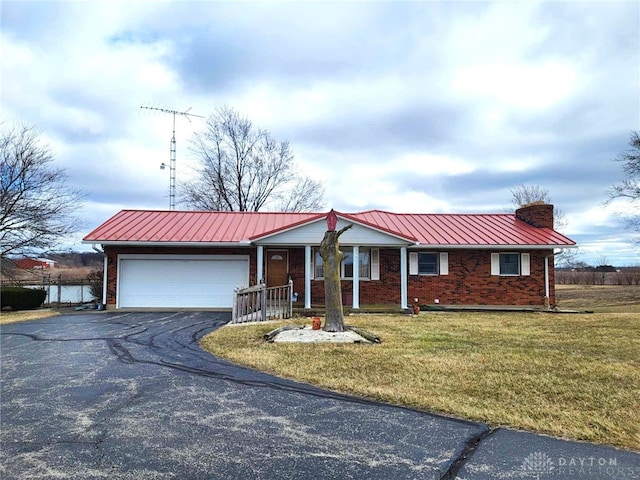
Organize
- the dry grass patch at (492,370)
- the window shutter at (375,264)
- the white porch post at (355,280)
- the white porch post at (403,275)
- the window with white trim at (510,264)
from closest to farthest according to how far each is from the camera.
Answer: the dry grass patch at (492,370), the white porch post at (355,280), the white porch post at (403,275), the window shutter at (375,264), the window with white trim at (510,264)

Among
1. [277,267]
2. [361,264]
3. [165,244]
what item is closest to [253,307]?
[277,267]

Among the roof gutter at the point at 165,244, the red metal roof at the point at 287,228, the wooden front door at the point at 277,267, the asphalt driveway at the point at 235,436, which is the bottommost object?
the asphalt driveway at the point at 235,436

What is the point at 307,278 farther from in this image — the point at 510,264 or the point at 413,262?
the point at 510,264

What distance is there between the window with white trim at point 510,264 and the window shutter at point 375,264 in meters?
4.71

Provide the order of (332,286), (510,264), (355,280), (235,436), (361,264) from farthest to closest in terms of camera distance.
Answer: (510,264), (361,264), (355,280), (332,286), (235,436)

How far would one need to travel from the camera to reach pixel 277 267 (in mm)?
17422

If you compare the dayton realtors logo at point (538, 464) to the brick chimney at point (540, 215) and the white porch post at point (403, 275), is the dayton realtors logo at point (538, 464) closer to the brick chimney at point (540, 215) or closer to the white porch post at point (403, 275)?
the white porch post at point (403, 275)

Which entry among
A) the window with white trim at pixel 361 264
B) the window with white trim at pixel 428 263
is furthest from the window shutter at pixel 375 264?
the window with white trim at pixel 428 263

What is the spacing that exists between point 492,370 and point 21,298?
19.2 m

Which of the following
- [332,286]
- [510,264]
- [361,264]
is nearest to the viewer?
[332,286]

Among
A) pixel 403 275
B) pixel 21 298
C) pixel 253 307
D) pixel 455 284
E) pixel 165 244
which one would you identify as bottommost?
pixel 21 298

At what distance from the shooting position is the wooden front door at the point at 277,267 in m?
17.4

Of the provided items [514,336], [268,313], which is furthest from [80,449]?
[268,313]

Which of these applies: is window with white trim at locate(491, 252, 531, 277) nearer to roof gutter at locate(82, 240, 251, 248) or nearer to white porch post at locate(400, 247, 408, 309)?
white porch post at locate(400, 247, 408, 309)
